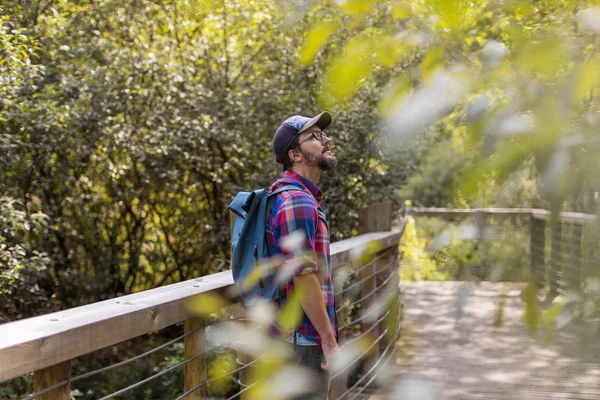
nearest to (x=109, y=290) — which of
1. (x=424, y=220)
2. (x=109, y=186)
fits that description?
(x=109, y=186)

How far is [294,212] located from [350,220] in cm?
431

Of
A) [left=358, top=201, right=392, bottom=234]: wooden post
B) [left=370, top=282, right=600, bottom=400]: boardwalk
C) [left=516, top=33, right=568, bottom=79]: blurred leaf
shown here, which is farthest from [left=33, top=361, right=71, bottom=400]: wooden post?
[left=358, top=201, right=392, bottom=234]: wooden post

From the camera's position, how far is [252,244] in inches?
94.3

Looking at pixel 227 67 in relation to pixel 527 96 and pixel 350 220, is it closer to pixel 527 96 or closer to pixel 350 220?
pixel 350 220

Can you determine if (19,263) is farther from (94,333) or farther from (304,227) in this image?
(94,333)

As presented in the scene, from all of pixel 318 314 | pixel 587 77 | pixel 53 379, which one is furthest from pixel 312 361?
pixel 587 77

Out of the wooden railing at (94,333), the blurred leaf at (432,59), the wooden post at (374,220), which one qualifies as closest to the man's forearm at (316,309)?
the wooden railing at (94,333)

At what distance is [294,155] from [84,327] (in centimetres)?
121

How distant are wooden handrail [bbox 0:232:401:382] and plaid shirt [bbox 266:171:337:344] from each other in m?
0.28

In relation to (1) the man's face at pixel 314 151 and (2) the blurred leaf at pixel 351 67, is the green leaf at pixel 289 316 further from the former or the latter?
(1) the man's face at pixel 314 151

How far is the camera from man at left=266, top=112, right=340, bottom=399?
2322mm

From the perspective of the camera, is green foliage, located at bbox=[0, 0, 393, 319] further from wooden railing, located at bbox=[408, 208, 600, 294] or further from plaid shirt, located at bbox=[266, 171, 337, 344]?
wooden railing, located at bbox=[408, 208, 600, 294]

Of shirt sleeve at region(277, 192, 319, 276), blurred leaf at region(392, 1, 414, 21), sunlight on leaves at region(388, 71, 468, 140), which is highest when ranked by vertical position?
blurred leaf at region(392, 1, 414, 21)

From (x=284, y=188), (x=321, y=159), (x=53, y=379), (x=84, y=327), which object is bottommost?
(x=53, y=379)
